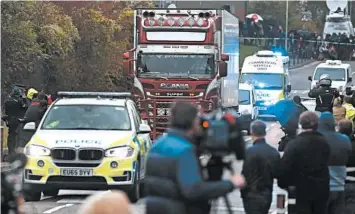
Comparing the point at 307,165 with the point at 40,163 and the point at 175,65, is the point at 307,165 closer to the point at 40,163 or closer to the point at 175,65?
the point at 40,163

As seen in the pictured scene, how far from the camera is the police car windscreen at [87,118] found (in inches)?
680

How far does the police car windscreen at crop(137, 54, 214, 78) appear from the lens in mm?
28188

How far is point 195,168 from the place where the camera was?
7461 mm

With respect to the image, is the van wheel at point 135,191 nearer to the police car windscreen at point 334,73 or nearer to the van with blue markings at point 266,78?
the van with blue markings at point 266,78

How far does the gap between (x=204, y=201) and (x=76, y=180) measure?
8.86 m

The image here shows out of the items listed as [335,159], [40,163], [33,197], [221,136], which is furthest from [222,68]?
[221,136]

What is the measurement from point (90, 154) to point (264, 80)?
27.5 meters

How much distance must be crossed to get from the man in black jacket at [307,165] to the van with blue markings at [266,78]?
3064 cm

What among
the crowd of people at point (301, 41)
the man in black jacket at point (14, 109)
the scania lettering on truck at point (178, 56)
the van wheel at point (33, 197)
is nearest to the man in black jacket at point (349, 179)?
the van wheel at point (33, 197)

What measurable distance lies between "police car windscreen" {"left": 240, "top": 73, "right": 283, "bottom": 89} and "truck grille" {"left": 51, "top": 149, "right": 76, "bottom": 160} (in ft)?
89.1

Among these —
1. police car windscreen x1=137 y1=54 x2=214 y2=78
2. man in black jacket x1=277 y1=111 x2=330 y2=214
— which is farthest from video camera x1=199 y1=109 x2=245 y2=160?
police car windscreen x1=137 y1=54 x2=214 y2=78

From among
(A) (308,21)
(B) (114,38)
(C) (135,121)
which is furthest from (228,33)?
(A) (308,21)

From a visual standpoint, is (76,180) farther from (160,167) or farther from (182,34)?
(182,34)

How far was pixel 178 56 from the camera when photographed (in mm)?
28188
